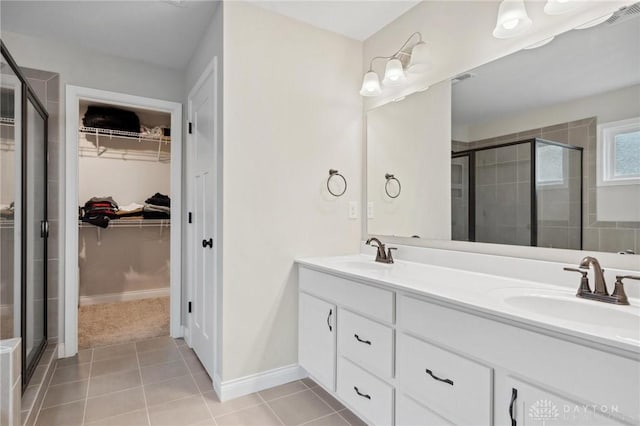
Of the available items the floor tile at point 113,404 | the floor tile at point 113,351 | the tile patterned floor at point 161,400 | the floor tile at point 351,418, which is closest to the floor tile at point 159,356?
the tile patterned floor at point 161,400

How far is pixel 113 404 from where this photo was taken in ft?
6.48

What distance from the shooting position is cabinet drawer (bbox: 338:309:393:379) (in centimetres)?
151

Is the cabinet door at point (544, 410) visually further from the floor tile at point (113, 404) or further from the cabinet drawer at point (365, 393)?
the floor tile at point (113, 404)

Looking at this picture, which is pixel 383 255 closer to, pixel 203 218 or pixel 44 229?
pixel 203 218

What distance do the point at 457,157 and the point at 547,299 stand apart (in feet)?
2.98

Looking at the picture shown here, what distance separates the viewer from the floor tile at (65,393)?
2.00 m

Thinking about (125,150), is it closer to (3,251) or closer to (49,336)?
(49,336)

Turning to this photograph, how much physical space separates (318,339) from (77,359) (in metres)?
1.95

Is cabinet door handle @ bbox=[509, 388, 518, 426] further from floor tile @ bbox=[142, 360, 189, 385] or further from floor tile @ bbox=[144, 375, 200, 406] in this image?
floor tile @ bbox=[142, 360, 189, 385]

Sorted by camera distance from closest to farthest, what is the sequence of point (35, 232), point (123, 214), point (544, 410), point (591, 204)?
1. point (544, 410)
2. point (591, 204)
3. point (35, 232)
4. point (123, 214)

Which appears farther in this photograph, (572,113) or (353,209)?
(353,209)

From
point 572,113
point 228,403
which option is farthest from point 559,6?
point 228,403

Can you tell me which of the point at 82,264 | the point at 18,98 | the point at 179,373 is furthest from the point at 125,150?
the point at 179,373

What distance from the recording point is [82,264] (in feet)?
13.2
